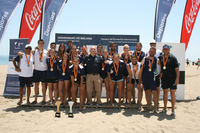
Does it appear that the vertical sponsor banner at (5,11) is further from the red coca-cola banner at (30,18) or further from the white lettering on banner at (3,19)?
the red coca-cola banner at (30,18)

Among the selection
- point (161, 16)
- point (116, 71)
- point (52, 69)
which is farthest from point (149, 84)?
point (161, 16)

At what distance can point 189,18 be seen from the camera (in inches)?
329

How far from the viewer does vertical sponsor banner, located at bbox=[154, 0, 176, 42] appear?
A: 7.91 metres

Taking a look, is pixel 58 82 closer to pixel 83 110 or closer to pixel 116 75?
pixel 83 110

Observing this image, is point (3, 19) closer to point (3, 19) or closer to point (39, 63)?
point (3, 19)

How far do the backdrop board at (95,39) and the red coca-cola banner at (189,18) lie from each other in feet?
8.77

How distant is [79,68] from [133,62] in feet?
5.77

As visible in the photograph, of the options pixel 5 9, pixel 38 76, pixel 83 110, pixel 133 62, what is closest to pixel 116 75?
pixel 133 62

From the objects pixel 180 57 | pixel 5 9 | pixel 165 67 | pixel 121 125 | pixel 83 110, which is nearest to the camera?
pixel 121 125

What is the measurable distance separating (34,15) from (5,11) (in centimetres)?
130

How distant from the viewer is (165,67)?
4.96m

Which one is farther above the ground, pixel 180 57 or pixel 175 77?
pixel 180 57

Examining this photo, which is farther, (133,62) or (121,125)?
(133,62)

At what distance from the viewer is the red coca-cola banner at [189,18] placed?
8.21 m
